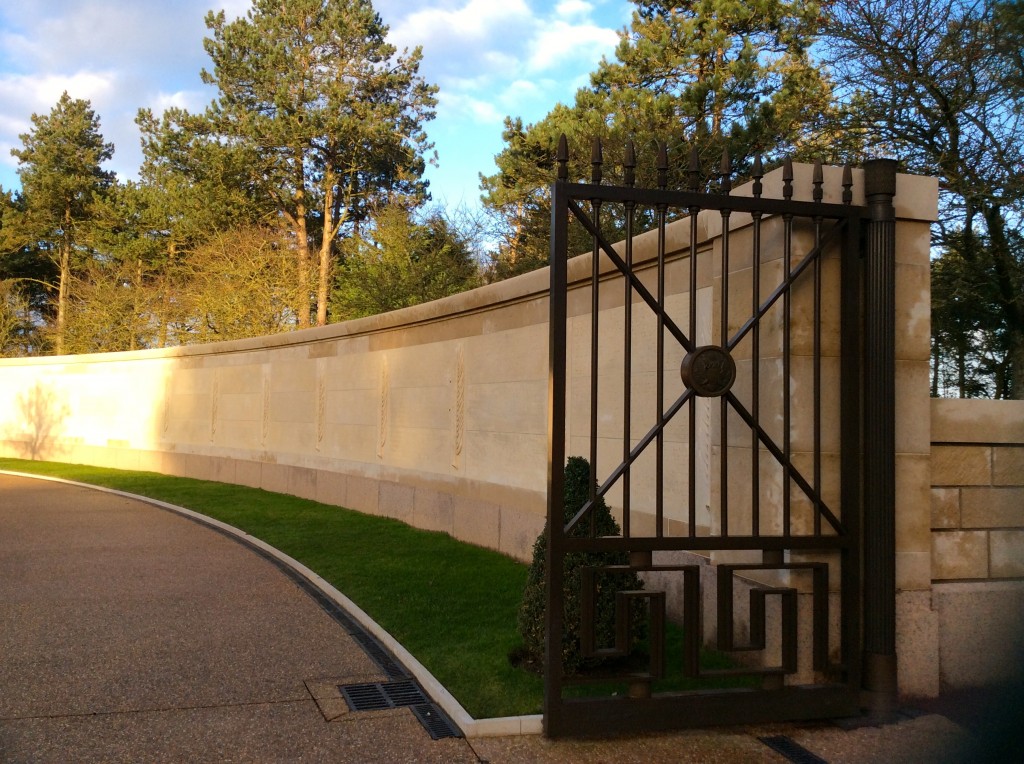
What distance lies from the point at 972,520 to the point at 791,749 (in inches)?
75.0

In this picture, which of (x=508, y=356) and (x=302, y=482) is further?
(x=302, y=482)

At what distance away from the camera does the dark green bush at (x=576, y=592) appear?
16.1 feet

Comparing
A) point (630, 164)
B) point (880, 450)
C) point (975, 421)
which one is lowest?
point (880, 450)

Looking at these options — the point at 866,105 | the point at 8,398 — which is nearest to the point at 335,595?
the point at 866,105

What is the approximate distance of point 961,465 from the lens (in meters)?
5.27

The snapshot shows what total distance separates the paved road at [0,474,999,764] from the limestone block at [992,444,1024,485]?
1.48 meters

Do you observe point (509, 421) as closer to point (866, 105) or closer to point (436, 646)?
point (436, 646)

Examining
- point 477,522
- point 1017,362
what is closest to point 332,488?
point 477,522

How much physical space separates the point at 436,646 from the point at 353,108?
30.5 m

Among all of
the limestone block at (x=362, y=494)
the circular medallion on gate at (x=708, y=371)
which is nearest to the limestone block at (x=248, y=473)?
the limestone block at (x=362, y=494)

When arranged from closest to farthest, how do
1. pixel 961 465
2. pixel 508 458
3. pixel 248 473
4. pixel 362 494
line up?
pixel 961 465 → pixel 508 458 → pixel 362 494 → pixel 248 473

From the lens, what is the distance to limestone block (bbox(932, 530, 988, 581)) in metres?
5.18

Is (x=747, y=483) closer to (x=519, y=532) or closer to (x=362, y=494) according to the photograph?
(x=519, y=532)

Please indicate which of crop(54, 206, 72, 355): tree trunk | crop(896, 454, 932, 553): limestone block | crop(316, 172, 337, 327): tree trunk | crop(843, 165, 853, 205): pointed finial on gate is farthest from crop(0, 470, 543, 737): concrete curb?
crop(54, 206, 72, 355): tree trunk
